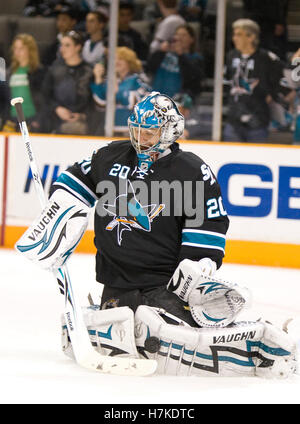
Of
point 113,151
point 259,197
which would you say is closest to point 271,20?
point 259,197

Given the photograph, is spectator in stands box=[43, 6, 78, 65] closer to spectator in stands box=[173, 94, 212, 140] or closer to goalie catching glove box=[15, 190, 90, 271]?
spectator in stands box=[173, 94, 212, 140]

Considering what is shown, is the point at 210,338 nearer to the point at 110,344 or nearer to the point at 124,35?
the point at 110,344

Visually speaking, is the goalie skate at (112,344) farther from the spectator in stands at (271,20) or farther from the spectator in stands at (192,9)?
the spectator in stands at (192,9)

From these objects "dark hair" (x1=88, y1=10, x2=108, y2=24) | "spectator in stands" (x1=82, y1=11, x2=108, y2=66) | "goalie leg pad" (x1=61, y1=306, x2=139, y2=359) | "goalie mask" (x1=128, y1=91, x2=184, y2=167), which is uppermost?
"dark hair" (x1=88, y1=10, x2=108, y2=24)

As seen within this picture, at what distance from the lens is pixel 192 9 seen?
6914 mm

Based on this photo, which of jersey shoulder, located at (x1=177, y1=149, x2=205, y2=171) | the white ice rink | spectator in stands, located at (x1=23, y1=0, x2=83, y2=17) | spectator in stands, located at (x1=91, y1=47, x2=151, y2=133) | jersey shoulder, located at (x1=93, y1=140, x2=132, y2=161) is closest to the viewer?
the white ice rink

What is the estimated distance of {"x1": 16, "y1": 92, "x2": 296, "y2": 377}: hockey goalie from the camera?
3.68 m

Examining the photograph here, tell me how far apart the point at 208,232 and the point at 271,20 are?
11.1 ft

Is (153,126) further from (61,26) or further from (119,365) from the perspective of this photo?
(61,26)

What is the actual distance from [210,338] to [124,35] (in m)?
3.82

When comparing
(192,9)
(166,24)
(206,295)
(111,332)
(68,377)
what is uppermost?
(192,9)

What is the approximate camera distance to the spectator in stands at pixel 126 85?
276 inches

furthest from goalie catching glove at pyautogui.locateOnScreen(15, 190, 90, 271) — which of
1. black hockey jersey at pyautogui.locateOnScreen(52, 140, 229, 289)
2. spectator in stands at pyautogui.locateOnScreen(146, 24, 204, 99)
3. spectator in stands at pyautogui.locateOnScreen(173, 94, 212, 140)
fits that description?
spectator in stands at pyautogui.locateOnScreen(146, 24, 204, 99)

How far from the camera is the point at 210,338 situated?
12.1 ft
